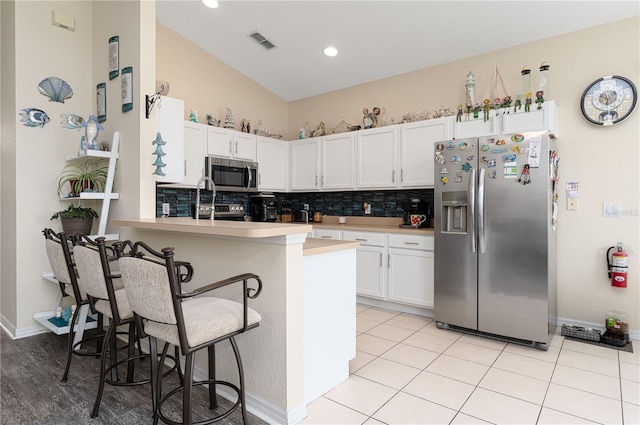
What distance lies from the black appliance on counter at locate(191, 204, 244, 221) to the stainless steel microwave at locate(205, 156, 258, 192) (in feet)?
0.87

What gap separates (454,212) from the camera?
10.9 feet

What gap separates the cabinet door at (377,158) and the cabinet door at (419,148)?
12 cm

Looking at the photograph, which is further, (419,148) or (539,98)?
(419,148)

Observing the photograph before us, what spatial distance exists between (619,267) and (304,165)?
3.57 meters

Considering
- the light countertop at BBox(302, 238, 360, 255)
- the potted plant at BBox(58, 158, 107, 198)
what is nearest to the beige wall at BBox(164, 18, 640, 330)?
the light countertop at BBox(302, 238, 360, 255)

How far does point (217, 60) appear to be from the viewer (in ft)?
15.4

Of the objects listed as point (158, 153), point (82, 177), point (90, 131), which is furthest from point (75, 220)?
point (158, 153)

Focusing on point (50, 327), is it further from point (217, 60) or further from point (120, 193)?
point (217, 60)

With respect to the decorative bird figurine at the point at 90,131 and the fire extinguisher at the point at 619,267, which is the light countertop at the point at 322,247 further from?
the fire extinguisher at the point at 619,267

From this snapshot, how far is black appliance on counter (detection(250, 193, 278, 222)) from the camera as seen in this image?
485 centimetres

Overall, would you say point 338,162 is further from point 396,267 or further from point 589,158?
point 589,158

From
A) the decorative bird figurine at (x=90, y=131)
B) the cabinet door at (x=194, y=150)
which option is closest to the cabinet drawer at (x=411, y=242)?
the cabinet door at (x=194, y=150)

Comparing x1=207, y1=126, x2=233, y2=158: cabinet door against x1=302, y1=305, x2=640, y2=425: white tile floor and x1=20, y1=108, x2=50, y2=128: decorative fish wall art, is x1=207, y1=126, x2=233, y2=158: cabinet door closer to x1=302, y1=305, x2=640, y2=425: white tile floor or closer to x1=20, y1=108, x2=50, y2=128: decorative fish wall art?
x1=20, y1=108, x2=50, y2=128: decorative fish wall art

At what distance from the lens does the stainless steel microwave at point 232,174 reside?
166 inches
